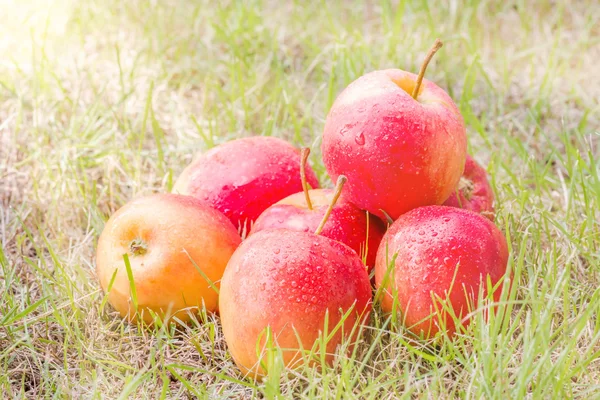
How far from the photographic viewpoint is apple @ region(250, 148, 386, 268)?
180 cm

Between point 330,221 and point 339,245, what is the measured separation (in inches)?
6.5

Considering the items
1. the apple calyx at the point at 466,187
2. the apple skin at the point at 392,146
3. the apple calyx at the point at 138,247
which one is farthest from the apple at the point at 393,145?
the apple calyx at the point at 138,247

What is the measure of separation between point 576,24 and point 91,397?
3.17 meters

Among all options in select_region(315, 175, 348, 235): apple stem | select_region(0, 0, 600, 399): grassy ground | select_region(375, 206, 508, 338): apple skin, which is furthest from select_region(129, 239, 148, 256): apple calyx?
select_region(375, 206, 508, 338): apple skin

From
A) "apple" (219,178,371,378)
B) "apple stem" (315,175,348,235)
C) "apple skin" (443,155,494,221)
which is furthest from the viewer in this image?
"apple skin" (443,155,494,221)

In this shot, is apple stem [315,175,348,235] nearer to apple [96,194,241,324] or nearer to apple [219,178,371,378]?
apple [219,178,371,378]

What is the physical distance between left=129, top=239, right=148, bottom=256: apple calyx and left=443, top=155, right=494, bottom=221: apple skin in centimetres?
82

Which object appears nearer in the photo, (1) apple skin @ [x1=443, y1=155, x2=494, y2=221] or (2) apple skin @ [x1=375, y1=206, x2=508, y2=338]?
(2) apple skin @ [x1=375, y1=206, x2=508, y2=338]

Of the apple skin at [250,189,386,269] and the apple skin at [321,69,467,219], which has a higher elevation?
the apple skin at [321,69,467,219]

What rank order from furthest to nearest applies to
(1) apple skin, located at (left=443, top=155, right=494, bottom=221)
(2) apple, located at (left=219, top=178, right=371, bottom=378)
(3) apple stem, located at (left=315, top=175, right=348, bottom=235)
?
(1) apple skin, located at (left=443, top=155, right=494, bottom=221)
(3) apple stem, located at (left=315, top=175, right=348, bottom=235)
(2) apple, located at (left=219, top=178, right=371, bottom=378)

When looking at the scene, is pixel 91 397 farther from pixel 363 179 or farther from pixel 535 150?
pixel 535 150

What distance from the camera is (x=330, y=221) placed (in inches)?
71.3

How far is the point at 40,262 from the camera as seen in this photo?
2.14m

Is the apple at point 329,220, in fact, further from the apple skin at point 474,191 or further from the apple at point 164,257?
the apple skin at point 474,191
